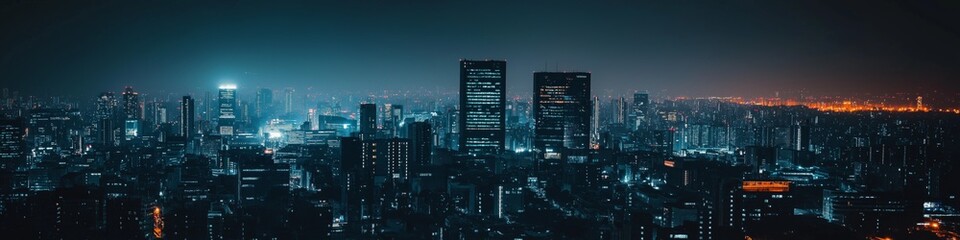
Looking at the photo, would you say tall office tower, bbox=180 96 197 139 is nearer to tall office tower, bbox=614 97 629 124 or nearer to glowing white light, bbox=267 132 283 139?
glowing white light, bbox=267 132 283 139

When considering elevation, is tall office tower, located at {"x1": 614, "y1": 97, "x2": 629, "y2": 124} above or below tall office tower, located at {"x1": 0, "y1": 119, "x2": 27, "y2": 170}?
above

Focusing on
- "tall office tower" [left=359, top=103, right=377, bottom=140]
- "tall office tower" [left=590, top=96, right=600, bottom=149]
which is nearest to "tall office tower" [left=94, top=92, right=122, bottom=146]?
"tall office tower" [left=359, top=103, right=377, bottom=140]

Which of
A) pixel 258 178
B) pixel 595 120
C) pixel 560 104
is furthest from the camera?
pixel 595 120

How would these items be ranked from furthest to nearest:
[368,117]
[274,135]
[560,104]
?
[274,135] < [368,117] < [560,104]

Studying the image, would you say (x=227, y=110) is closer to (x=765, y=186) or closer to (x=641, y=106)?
(x=641, y=106)

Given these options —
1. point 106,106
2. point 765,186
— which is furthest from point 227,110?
point 765,186

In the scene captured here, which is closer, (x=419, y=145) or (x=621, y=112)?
(x=419, y=145)
